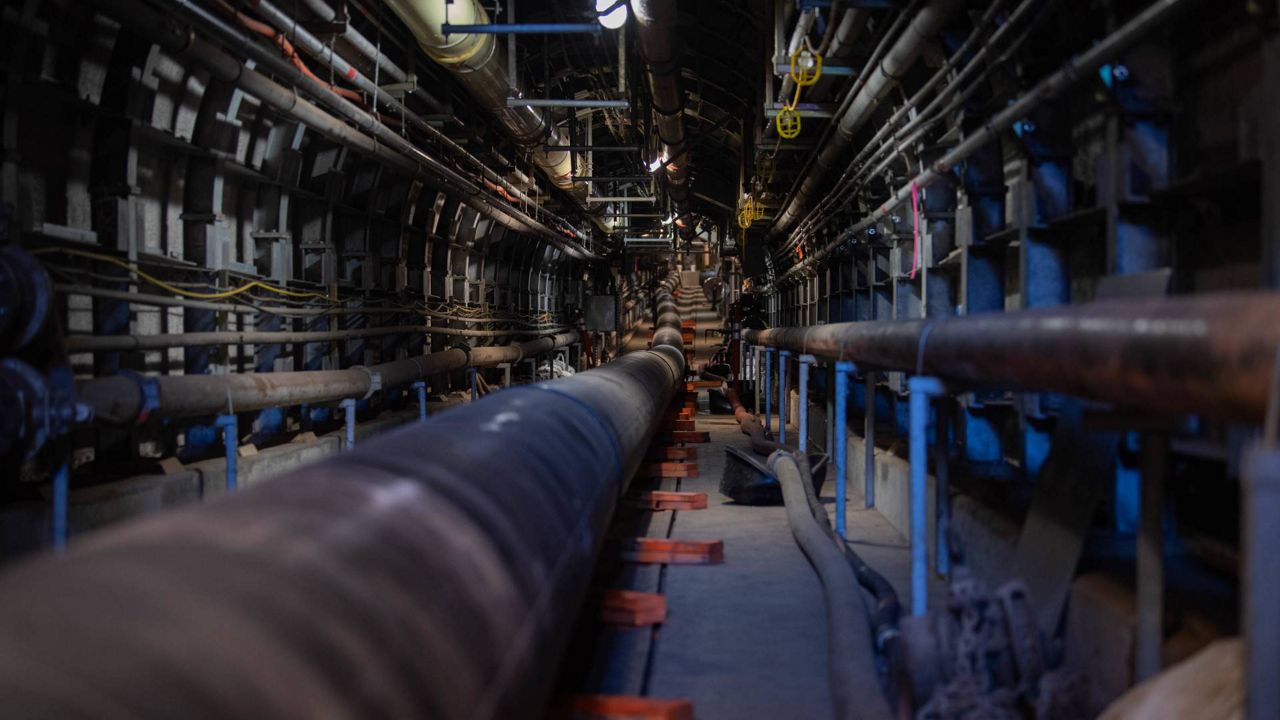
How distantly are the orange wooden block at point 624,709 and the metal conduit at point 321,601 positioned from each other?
0.86 meters

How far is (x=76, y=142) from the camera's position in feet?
14.5

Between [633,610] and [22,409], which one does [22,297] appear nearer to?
[22,409]

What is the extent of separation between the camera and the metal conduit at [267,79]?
379 centimetres

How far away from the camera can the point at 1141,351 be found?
5.46 feet

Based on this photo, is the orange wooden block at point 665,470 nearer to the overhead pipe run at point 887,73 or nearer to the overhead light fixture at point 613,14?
the overhead pipe run at point 887,73

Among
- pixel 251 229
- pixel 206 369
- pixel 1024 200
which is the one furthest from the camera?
pixel 251 229

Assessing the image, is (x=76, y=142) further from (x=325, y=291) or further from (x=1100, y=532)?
(x=1100, y=532)

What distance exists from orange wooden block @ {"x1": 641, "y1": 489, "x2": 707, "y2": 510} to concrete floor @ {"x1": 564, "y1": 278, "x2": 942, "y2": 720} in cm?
13

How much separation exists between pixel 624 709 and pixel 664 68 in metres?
6.85

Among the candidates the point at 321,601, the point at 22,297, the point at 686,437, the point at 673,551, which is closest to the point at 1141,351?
the point at 321,601

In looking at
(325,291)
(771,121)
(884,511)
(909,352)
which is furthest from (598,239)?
(909,352)

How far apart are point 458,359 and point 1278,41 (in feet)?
24.7

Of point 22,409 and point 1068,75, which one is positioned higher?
point 1068,75

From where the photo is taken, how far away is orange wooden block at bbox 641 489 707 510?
6.42 metres
